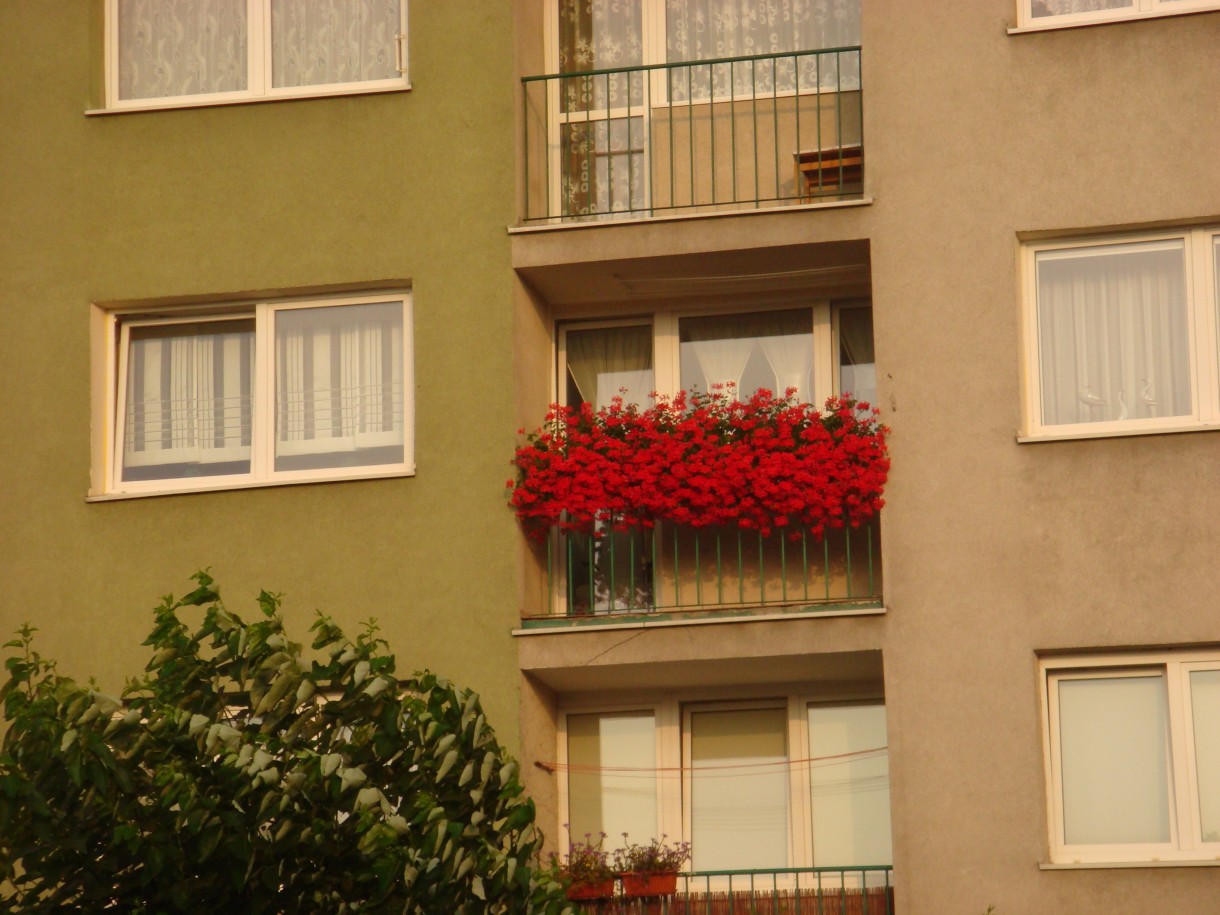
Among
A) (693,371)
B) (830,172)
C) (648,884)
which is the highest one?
(830,172)

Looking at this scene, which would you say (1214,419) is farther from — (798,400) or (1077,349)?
(798,400)

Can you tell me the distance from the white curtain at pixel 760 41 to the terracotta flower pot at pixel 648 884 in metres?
6.09

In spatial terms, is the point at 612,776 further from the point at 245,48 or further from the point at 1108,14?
the point at 1108,14

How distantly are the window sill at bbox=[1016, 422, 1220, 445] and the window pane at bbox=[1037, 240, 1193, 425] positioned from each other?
262mm

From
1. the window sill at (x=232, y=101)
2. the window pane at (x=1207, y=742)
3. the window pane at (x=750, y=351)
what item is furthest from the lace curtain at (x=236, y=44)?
the window pane at (x=1207, y=742)

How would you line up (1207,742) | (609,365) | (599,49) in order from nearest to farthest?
1. (1207,742)
2. (609,365)
3. (599,49)

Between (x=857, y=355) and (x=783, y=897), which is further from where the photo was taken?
(x=857, y=355)

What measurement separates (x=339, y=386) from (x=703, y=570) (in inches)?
121

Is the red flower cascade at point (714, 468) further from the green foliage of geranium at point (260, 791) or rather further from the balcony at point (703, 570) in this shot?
the green foliage of geranium at point (260, 791)

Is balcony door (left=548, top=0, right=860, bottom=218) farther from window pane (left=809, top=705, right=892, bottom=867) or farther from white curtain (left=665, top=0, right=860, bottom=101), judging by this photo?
window pane (left=809, top=705, right=892, bottom=867)

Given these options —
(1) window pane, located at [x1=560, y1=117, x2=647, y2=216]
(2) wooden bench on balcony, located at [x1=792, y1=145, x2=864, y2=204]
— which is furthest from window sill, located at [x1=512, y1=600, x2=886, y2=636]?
(1) window pane, located at [x1=560, y1=117, x2=647, y2=216]

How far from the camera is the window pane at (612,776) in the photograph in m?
16.1

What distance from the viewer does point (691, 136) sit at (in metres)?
16.9

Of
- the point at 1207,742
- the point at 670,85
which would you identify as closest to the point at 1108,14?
the point at 670,85
